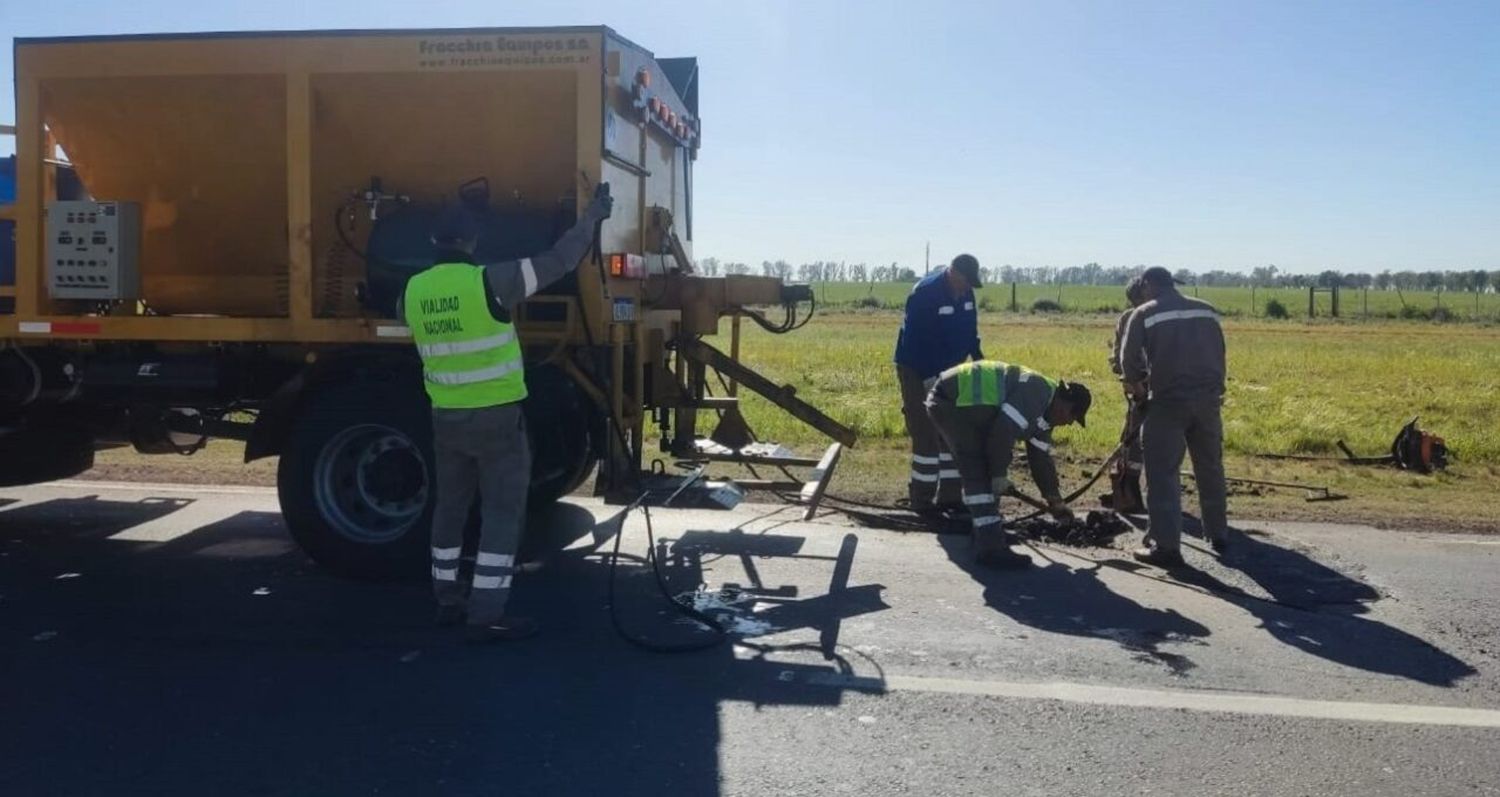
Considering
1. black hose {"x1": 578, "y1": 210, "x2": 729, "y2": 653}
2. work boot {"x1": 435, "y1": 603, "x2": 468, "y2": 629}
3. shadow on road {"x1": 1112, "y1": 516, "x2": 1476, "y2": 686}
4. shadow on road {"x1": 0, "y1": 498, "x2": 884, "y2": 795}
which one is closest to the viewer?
shadow on road {"x1": 0, "y1": 498, "x2": 884, "y2": 795}

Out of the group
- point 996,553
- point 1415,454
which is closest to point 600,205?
point 996,553

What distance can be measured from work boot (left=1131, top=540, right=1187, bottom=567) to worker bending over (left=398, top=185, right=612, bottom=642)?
3.27 metres

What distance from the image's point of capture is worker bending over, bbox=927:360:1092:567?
6.87 meters

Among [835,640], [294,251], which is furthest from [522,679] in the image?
[294,251]

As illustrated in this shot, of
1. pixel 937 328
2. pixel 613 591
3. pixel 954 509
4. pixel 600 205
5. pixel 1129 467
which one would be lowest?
pixel 613 591

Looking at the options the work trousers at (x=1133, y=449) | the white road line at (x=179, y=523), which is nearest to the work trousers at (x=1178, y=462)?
the work trousers at (x=1133, y=449)

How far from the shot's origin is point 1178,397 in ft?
23.4

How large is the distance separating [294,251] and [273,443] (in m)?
1.02

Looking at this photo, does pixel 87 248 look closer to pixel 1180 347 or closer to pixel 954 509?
Result: pixel 954 509

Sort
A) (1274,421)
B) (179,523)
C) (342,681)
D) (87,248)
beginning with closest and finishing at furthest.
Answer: (342,681), (87,248), (179,523), (1274,421)

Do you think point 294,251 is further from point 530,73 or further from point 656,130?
point 656,130

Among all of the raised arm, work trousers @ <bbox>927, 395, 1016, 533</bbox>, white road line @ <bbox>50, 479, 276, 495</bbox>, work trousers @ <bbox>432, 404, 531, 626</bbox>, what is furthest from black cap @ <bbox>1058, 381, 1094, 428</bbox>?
white road line @ <bbox>50, 479, 276, 495</bbox>

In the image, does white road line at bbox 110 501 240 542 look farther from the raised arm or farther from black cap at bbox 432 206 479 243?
the raised arm

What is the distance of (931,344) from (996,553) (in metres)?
2.23
